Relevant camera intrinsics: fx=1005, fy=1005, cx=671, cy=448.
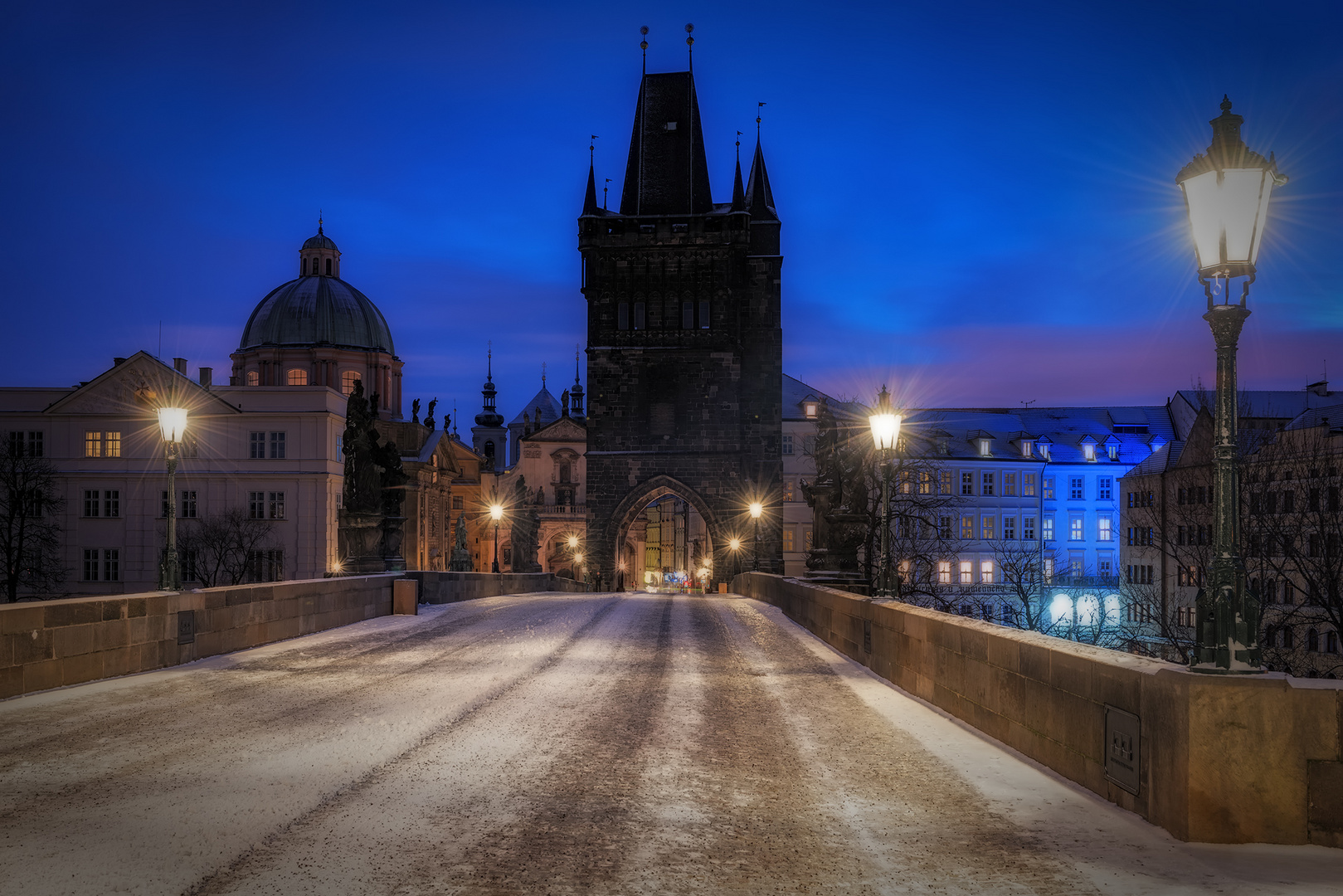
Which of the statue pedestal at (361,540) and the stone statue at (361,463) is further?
the statue pedestal at (361,540)

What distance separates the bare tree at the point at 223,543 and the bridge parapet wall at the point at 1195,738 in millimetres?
53152

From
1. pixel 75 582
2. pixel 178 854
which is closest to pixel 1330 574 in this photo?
pixel 178 854

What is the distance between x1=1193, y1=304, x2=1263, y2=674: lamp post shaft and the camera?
5.16 meters

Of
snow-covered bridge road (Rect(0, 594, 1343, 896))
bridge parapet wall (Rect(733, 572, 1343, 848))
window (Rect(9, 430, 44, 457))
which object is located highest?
window (Rect(9, 430, 44, 457))

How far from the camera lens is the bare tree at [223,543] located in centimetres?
5397

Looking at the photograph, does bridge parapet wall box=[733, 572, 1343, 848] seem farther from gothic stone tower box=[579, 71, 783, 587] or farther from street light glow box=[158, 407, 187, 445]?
gothic stone tower box=[579, 71, 783, 587]

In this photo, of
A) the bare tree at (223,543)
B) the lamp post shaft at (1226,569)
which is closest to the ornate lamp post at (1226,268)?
the lamp post shaft at (1226,569)

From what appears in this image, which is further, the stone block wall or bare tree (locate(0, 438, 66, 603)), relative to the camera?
bare tree (locate(0, 438, 66, 603))

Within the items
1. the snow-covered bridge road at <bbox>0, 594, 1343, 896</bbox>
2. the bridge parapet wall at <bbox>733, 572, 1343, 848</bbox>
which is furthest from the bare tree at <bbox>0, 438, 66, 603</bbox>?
the bridge parapet wall at <bbox>733, 572, 1343, 848</bbox>

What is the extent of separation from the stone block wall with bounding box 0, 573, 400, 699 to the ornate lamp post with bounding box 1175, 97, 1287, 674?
31.3 ft

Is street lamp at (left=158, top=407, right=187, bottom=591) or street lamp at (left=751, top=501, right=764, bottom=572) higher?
street lamp at (left=158, top=407, right=187, bottom=591)

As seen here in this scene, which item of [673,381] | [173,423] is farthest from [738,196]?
[173,423]

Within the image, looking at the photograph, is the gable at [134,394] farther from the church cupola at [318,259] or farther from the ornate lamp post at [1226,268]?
the ornate lamp post at [1226,268]

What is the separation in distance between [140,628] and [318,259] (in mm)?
77145
